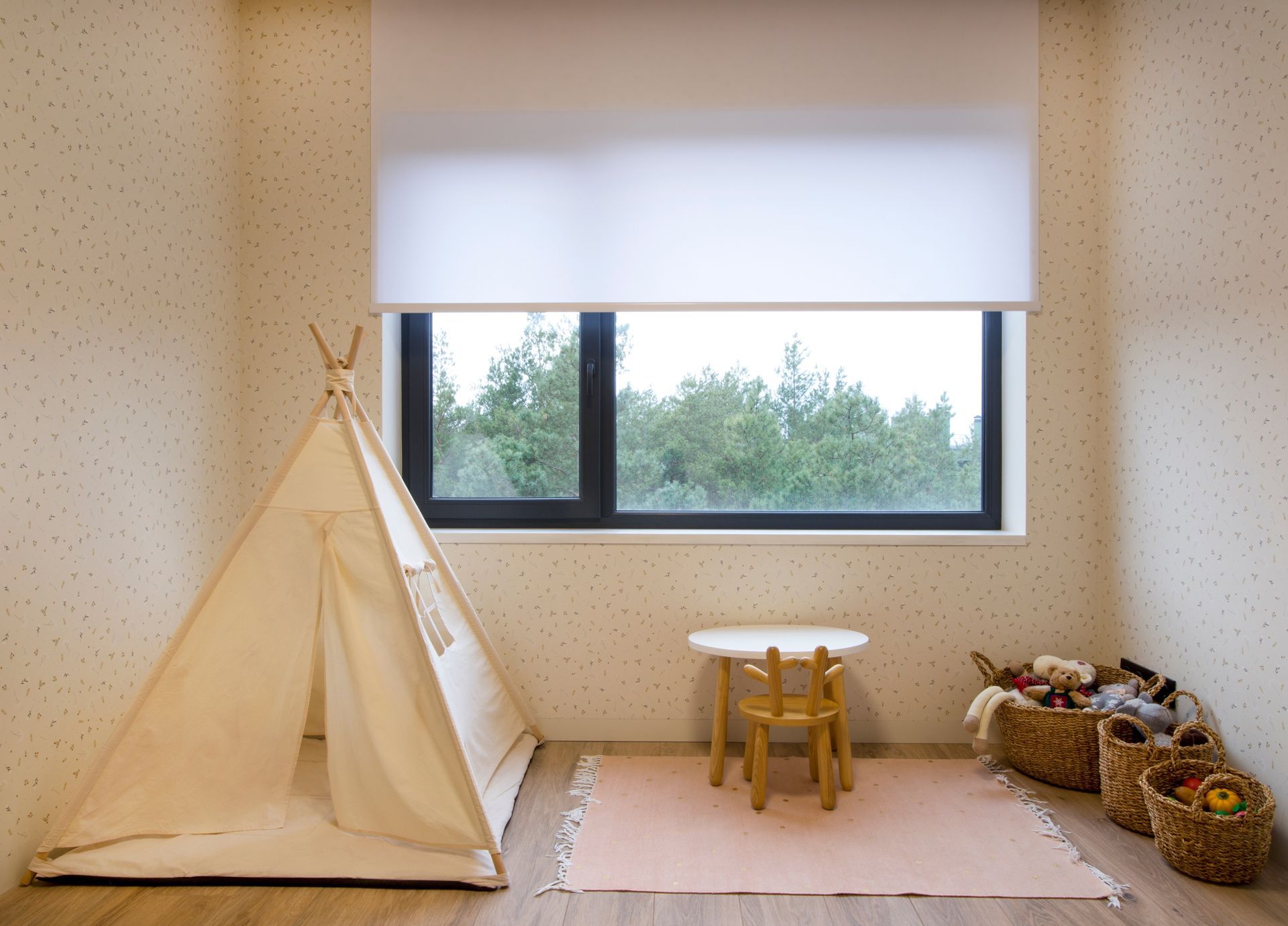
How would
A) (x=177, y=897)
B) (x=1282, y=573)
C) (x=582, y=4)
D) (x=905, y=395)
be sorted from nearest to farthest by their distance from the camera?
(x=177, y=897)
(x=1282, y=573)
(x=582, y=4)
(x=905, y=395)

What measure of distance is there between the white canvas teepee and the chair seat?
0.77m

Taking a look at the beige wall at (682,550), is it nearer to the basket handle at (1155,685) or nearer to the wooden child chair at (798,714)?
the basket handle at (1155,685)

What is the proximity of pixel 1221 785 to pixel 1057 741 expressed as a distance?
52cm

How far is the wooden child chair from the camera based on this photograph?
235 cm

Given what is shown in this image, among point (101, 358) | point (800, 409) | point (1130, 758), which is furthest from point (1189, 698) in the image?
point (101, 358)

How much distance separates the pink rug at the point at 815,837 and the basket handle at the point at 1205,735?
0.40m

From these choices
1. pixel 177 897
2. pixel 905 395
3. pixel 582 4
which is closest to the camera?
pixel 177 897

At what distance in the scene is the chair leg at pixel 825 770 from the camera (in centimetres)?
243

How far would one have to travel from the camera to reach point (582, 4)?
2982 mm

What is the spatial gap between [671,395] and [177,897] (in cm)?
217

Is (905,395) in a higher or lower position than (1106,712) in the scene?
higher

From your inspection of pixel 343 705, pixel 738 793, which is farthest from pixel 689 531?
pixel 343 705

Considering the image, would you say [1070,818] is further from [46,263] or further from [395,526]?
[46,263]

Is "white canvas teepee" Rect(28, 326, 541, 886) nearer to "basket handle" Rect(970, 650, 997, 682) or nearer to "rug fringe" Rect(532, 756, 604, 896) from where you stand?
"rug fringe" Rect(532, 756, 604, 896)
